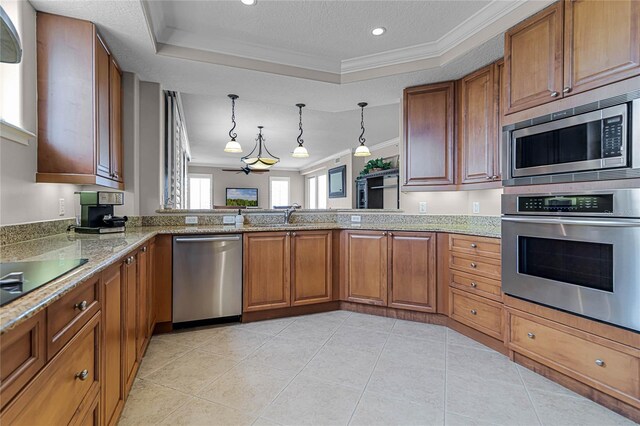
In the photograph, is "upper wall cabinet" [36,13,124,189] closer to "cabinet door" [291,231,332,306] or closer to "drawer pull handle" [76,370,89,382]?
"drawer pull handle" [76,370,89,382]

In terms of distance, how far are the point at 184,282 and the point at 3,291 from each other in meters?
2.08

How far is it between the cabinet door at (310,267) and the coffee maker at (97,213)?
58.2 inches

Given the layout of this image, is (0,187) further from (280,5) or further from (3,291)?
(280,5)

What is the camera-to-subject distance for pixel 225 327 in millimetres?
2941

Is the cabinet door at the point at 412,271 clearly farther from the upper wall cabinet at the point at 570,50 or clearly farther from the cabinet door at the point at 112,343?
the cabinet door at the point at 112,343

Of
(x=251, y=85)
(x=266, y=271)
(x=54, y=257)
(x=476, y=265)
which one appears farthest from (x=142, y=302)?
(x=476, y=265)

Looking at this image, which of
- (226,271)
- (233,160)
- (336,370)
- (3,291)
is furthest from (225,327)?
(233,160)

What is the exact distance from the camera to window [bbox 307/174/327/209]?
405 inches

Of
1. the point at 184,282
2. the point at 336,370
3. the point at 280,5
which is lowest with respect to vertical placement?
the point at 336,370

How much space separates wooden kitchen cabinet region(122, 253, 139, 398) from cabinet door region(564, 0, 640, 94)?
268 cm

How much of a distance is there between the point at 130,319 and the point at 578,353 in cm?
250

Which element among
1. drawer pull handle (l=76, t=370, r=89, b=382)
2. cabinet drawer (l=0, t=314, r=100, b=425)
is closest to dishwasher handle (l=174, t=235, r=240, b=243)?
cabinet drawer (l=0, t=314, r=100, b=425)

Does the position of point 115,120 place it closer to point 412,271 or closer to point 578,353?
point 412,271

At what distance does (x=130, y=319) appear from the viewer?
1819mm
